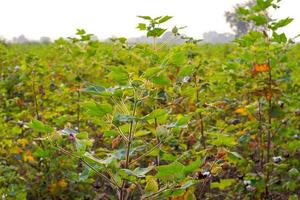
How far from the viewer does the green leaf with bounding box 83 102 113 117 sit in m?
1.48

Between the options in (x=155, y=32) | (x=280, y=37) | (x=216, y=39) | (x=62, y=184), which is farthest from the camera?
(x=216, y=39)

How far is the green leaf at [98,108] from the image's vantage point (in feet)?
4.85

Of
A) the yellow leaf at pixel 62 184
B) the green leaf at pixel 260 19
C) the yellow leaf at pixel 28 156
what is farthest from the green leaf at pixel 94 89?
the yellow leaf at pixel 28 156

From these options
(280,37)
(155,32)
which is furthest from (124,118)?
(280,37)

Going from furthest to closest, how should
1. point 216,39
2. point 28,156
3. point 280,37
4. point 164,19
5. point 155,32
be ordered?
1. point 216,39
2. point 28,156
3. point 280,37
4. point 155,32
5. point 164,19

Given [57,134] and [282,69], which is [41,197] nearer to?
[282,69]

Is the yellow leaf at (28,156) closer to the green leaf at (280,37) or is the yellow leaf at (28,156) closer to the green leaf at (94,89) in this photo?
the green leaf at (280,37)

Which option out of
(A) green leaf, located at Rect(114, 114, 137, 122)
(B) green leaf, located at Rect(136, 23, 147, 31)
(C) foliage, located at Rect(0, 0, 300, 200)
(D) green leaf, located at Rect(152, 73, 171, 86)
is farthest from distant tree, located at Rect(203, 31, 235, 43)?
(A) green leaf, located at Rect(114, 114, 137, 122)

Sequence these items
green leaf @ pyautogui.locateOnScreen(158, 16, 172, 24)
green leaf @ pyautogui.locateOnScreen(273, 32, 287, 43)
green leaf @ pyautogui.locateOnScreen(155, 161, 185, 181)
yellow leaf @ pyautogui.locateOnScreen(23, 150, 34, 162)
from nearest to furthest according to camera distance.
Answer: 1. green leaf @ pyautogui.locateOnScreen(155, 161, 185, 181)
2. green leaf @ pyautogui.locateOnScreen(158, 16, 172, 24)
3. green leaf @ pyautogui.locateOnScreen(273, 32, 287, 43)
4. yellow leaf @ pyautogui.locateOnScreen(23, 150, 34, 162)

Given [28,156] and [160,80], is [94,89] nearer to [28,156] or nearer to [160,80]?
[160,80]

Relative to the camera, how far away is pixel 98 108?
1.49 metres

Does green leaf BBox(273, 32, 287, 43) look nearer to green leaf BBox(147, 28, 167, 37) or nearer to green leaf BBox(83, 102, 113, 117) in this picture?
green leaf BBox(147, 28, 167, 37)

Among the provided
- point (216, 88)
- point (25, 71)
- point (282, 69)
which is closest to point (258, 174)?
point (216, 88)

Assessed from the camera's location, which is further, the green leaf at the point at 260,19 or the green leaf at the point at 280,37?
the green leaf at the point at 260,19
